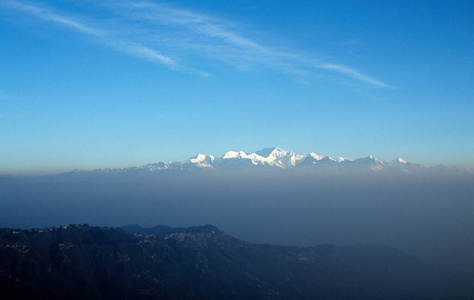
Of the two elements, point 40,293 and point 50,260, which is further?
point 50,260

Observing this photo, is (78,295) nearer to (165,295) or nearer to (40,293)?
(40,293)

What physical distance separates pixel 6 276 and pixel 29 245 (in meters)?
32.0

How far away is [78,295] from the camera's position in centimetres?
17888

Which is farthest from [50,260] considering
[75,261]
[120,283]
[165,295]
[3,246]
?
[165,295]

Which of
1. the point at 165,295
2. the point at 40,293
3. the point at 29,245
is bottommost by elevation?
the point at 165,295

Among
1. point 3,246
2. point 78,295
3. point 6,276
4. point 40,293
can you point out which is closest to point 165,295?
point 78,295

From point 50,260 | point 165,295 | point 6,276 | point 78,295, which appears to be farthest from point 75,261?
point 165,295

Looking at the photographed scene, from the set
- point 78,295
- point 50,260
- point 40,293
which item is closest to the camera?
point 40,293

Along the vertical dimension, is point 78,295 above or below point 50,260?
below

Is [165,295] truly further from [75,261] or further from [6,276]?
[6,276]

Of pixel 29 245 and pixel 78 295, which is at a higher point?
pixel 29 245

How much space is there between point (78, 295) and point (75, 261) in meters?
26.0

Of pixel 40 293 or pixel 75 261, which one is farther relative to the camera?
pixel 75 261

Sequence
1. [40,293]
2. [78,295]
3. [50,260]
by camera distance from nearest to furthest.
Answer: [40,293]
[78,295]
[50,260]
